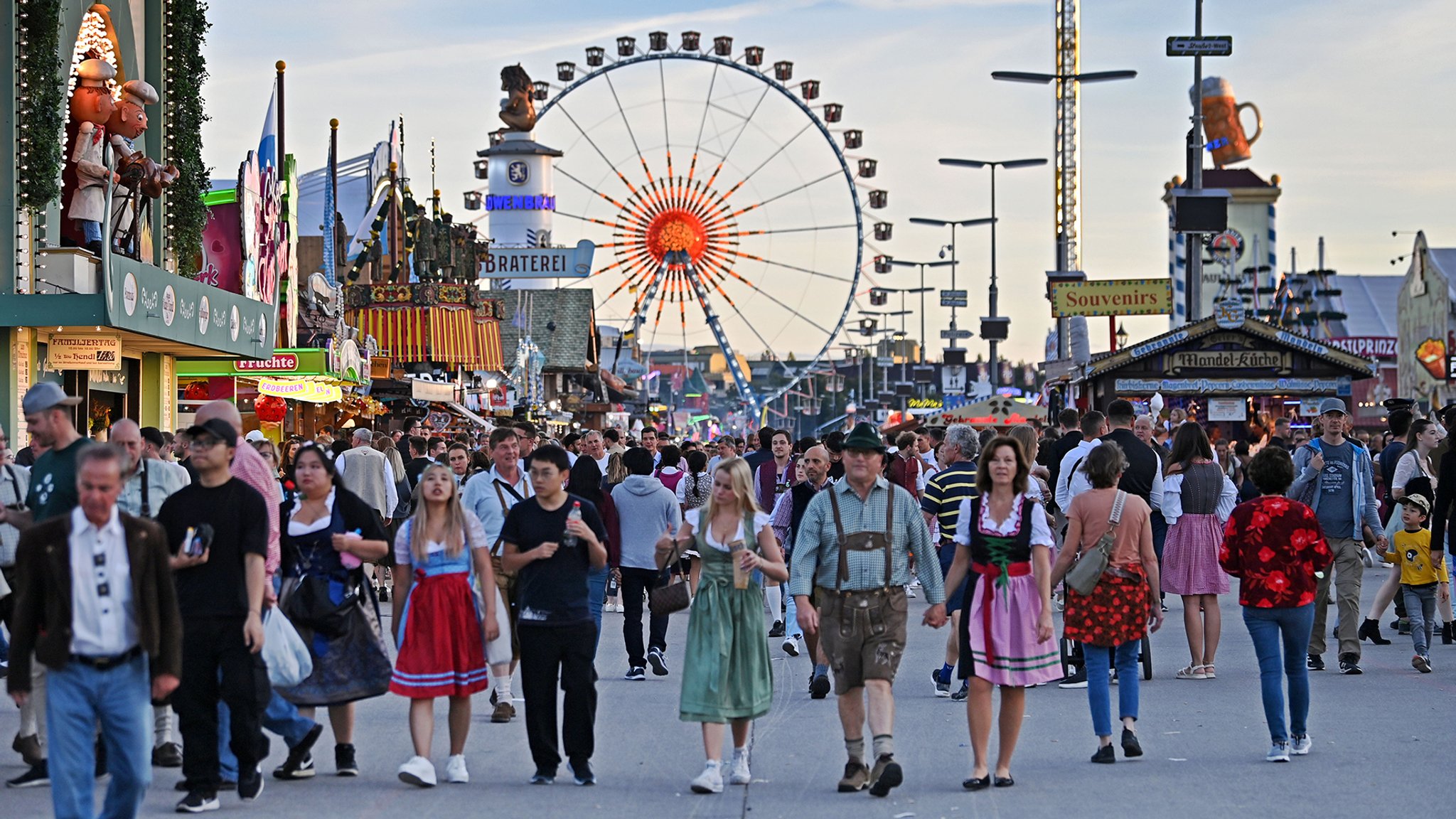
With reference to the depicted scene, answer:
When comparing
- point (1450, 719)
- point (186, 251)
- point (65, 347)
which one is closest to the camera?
point (1450, 719)

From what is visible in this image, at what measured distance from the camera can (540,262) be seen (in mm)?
55656

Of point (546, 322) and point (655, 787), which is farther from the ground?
point (546, 322)

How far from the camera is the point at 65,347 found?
62.6ft

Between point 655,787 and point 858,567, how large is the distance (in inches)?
53.6

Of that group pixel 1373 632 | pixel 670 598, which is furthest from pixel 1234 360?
pixel 670 598

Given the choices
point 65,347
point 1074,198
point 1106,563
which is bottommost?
point 1106,563

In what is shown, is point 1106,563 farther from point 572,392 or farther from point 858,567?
point 572,392

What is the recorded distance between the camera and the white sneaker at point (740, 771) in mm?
8633

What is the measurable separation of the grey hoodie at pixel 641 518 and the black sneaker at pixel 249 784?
5091 millimetres

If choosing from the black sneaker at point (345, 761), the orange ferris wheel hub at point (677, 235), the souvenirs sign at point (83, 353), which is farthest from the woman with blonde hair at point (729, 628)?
the orange ferris wheel hub at point (677, 235)

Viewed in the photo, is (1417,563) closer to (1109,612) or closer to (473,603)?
(1109,612)

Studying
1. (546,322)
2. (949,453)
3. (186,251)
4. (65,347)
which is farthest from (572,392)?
(949,453)

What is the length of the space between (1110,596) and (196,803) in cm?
451

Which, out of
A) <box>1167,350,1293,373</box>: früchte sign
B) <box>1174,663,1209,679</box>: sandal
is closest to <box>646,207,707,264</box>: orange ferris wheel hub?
<box>1167,350,1293,373</box>: früchte sign
